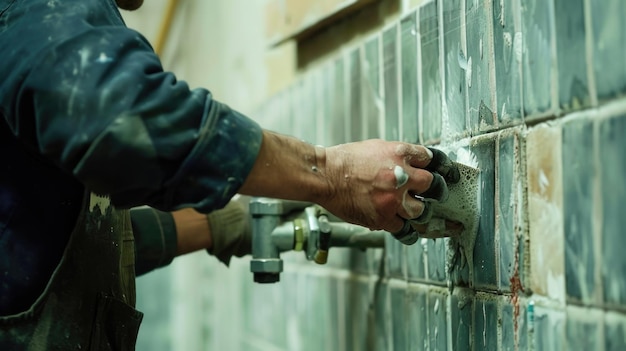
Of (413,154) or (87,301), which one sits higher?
(413,154)

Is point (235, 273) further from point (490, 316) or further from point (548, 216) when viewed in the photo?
point (548, 216)

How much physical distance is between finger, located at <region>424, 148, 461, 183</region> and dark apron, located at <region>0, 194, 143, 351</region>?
1.31 feet

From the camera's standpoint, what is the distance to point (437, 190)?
2.81 feet

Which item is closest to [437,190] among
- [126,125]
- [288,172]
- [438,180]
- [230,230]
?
[438,180]

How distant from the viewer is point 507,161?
80cm

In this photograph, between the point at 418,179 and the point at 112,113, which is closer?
the point at 112,113

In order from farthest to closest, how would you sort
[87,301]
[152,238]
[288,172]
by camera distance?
1. [152,238]
2. [87,301]
3. [288,172]

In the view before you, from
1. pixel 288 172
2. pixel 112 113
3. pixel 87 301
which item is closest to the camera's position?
pixel 112 113

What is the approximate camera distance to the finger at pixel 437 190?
85 centimetres

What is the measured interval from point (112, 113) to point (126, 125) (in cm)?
2

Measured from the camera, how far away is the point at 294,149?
0.83 metres

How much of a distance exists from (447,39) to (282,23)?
0.69m

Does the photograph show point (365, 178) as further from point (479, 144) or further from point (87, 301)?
point (87, 301)

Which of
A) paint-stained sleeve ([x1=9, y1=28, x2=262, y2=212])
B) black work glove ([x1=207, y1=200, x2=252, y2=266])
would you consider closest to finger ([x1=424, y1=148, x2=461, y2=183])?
paint-stained sleeve ([x1=9, y1=28, x2=262, y2=212])
